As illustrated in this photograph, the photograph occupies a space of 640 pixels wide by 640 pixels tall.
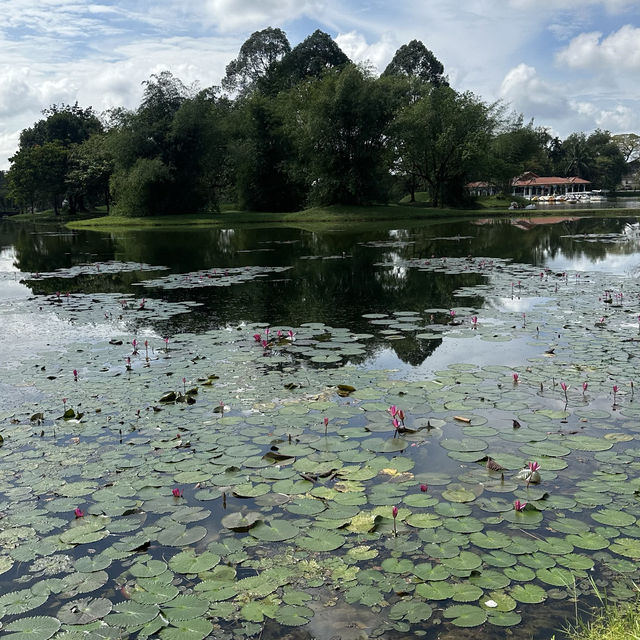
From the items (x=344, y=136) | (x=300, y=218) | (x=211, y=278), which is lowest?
(x=211, y=278)

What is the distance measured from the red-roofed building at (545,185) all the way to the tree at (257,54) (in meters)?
61.6

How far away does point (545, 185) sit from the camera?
117 metres

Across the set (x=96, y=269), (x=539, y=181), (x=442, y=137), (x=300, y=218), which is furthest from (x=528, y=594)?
(x=539, y=181)

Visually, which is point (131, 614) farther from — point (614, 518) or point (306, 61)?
point (306, 61)

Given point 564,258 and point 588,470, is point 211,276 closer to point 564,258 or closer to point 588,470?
point 564,258

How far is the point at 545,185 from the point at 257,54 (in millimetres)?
71661

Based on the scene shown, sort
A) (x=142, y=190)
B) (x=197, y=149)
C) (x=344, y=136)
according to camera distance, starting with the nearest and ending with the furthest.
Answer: (x=142, y=190), (x=344, y=136), (x=197, y=149)

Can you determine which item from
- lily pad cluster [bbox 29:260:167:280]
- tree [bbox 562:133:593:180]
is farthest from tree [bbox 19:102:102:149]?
tree [bbox 562:133:593:180]

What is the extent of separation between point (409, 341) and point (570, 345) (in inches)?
83.5

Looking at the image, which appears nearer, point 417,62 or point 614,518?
point 614,518

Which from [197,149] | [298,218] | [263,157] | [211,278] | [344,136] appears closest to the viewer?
[211,278]

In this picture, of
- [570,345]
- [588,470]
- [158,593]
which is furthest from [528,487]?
[570,345]

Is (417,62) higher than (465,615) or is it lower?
higher

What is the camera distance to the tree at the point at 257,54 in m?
66.9
